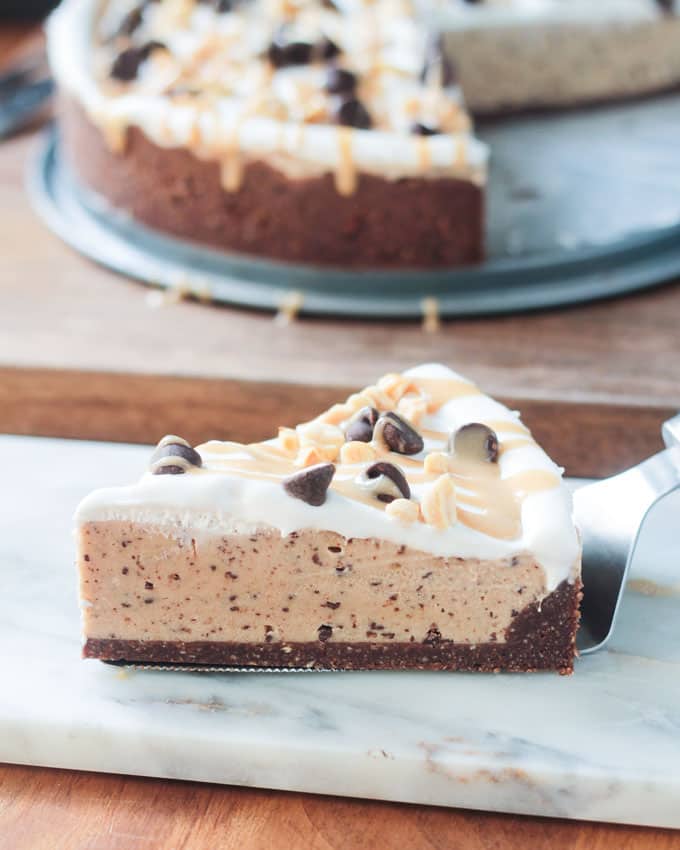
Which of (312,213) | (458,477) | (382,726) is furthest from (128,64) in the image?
(382,726)

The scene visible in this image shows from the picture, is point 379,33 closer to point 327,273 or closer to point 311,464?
point 327,273

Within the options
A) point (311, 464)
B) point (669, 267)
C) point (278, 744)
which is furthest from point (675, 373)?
point (278, 744)

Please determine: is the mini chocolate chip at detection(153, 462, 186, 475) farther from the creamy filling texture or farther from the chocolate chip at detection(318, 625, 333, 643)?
the chocolate chip at detection(318, 625, 333, 643)

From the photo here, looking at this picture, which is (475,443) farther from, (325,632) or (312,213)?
(312,213)

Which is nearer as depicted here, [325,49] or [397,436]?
[397,436]

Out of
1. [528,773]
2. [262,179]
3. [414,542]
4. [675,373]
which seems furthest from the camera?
[262,179]

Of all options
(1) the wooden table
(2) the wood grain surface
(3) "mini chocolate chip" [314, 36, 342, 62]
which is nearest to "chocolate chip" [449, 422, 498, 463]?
(2) the wood grain surface
